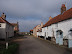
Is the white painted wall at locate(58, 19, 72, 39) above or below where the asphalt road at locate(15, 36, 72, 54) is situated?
above

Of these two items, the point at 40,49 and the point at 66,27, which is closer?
the point at 40,49

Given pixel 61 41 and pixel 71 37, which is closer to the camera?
pixel 71 37

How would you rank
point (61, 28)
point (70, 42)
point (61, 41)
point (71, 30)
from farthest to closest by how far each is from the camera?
point (61, 28) < point (61, 41) < point (71, 30) < point (70, 42)

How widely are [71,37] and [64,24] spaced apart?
3.18m

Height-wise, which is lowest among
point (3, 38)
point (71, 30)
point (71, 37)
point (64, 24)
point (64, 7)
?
point (3, 38)

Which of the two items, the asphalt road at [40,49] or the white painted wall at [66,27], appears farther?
the white painted wall at [66,27]

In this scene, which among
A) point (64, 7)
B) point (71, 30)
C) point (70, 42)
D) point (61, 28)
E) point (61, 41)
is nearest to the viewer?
point (70, 42)

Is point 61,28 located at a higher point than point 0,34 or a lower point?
higher

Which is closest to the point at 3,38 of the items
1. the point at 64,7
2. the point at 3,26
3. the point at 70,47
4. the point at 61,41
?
the point at 3,26

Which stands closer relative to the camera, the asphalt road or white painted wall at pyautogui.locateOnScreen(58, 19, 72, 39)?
the asphalt road

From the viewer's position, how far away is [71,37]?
1273 centimetres

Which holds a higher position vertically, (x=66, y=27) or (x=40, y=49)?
(x=66, y=27)

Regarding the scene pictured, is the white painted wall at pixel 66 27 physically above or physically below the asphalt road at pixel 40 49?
above

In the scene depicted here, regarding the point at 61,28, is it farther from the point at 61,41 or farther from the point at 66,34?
the point at 61,41
